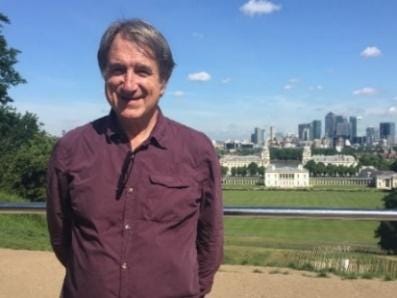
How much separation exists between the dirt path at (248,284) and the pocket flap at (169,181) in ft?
9.72

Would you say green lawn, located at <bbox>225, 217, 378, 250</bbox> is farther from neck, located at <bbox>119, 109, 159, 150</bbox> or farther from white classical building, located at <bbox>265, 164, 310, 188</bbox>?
white classical building, located at <bbox>265, 164, 310, 188</bbox>

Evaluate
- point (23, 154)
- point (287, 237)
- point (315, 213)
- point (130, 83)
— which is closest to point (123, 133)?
point (130, 83)

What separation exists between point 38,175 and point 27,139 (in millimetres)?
8305

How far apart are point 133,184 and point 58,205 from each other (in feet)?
1.10

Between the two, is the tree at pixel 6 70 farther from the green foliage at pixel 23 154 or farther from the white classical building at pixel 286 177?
the white classical building at pixel 286 177

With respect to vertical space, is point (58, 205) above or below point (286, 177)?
above

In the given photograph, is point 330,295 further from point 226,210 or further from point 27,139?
point 27,139

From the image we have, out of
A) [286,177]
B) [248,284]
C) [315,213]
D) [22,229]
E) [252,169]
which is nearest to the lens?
[315,213]

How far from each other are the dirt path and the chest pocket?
2.93 m

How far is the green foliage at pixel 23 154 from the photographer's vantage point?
30672mm

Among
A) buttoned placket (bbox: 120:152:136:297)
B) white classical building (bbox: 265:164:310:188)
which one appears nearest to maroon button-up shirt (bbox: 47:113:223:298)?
buttoned placket (bbox: 120:152:136:297)

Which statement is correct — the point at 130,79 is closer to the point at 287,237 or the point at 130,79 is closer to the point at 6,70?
the point at 287,237

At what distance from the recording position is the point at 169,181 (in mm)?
2156

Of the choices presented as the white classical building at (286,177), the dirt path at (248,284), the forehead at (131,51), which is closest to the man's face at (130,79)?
Answer: the forehead at (131,51)
